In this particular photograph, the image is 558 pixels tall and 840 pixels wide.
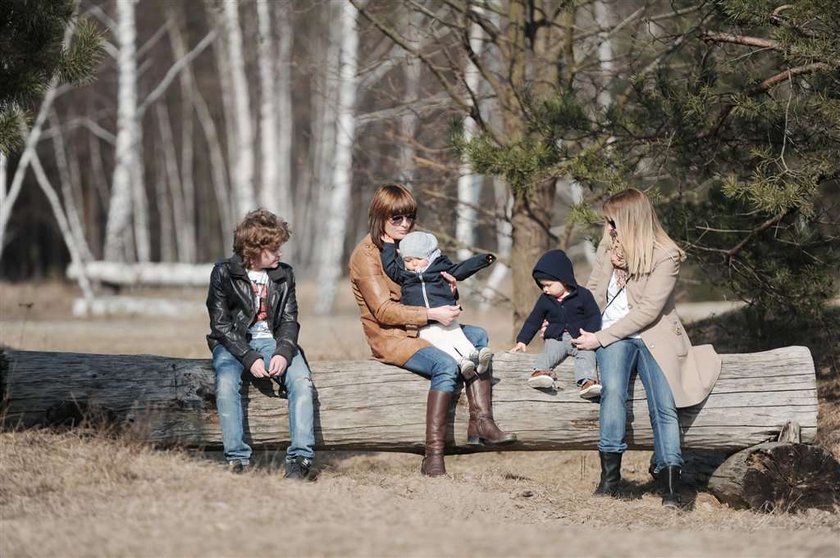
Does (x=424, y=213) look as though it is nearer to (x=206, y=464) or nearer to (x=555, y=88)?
(x=555, y=88)

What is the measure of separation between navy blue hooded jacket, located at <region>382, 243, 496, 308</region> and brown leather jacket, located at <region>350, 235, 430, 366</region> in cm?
7

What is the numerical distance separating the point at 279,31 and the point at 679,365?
1944 centimetres

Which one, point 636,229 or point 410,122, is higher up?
point 410,122

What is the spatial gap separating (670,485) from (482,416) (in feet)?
4.27

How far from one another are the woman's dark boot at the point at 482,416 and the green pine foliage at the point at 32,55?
10.9 ft

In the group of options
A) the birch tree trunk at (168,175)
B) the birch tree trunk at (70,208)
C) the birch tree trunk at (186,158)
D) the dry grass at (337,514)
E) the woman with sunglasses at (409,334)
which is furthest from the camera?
the birch tree trunk at (168,175)

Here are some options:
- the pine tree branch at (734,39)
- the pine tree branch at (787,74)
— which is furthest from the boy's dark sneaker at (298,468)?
the pine tree branch at (787,74)

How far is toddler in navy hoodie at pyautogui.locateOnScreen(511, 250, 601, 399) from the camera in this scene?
720 cm

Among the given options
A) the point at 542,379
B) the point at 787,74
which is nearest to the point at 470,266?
the point at 542,379

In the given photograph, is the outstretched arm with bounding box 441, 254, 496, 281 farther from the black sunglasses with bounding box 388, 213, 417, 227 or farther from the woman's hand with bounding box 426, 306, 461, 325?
the black sunglasses with bounding box 388, 213, 417, 227

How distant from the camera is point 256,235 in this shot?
6.93 m

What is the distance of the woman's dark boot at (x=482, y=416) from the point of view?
706 cm

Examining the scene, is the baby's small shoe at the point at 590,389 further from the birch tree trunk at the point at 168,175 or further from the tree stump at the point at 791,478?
the birch tree trunk at the point at 168,175

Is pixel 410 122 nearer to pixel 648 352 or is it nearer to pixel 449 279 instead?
pixel 449 279
